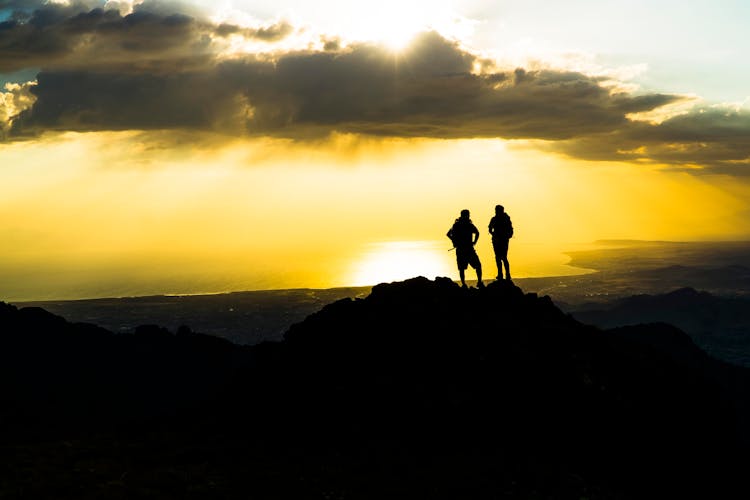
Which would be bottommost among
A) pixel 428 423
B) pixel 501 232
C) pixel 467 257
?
pixel 428 423

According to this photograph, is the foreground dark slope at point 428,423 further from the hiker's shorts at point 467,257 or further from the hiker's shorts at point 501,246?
the hiker's shorts at point 501,246

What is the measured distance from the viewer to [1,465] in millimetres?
22344

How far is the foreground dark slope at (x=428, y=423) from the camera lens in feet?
Result: 72.2

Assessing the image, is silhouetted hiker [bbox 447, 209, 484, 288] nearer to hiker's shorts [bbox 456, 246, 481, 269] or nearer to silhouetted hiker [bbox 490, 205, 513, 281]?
hiker's shorts [bbox 456, 246, 481, 269]

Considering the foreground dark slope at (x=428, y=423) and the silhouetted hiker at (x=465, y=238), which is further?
the silhouetted hiker at (x=465, y=238)

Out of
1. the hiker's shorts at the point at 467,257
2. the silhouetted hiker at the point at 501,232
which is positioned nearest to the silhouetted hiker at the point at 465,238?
the hiker's shorts at the point at 467,257

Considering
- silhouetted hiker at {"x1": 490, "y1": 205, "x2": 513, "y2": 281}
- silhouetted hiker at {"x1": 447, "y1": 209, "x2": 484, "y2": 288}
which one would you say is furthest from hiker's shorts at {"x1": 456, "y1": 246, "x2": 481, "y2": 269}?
silhouetted hiker at {"x1": 490, "y1": 205, "x2": 513, "y2": 281}

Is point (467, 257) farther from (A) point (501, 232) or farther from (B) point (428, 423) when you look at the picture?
(B) point (428, 423)

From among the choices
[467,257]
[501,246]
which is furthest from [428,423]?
[501,246]

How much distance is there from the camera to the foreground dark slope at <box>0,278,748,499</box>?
72.2 ft

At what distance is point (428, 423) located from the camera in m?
26.4

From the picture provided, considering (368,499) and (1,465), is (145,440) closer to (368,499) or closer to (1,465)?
(1,465)

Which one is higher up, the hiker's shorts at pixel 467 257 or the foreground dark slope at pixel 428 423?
the hiker's shorts at pixel 467 257

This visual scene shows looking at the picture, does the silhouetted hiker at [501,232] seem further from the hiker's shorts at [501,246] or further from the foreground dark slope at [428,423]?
the foreground dark slope at [428,423]
